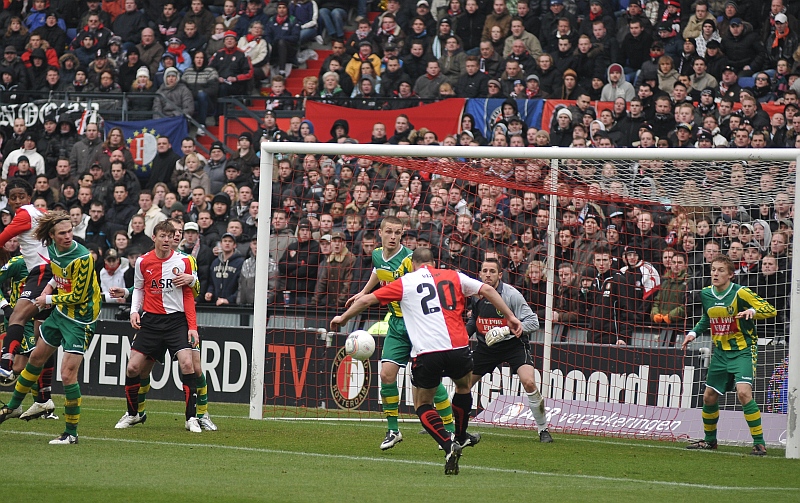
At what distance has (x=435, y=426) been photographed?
356 inches

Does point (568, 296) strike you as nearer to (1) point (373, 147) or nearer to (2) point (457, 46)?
(1) point (373, 147)

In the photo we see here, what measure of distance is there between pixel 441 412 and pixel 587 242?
4770 mm

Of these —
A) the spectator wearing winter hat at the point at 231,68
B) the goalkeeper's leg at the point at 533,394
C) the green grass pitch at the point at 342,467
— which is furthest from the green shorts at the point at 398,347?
the spectator wearing winter hat at the point at 231,68

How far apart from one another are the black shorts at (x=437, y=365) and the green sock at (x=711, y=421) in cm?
346

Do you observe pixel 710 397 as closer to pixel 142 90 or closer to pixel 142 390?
pixel 142 390

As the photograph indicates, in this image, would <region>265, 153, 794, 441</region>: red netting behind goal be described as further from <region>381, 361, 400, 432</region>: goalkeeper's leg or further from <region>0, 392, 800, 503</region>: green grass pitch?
<region>381, 361, 400, 432</region>: goalkeeper's leg

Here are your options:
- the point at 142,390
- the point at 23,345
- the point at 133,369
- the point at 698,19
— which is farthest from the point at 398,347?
the point at 698,19

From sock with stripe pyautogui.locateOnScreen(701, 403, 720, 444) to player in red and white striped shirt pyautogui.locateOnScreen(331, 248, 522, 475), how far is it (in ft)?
10.5

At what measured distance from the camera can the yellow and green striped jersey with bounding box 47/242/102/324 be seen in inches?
411

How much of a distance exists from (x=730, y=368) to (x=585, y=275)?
3037 mm

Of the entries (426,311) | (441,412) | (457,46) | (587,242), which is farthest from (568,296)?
(457,46)

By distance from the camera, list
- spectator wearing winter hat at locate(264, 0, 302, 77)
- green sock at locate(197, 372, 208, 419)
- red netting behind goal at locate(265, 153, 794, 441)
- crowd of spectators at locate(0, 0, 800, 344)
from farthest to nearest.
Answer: spectator wearing winter hat at locate(264, 0, 302, 77)
crowd of spectators at locate(0, 0, 800, 344)
red netting behind goal at locate(265, 153, 794, 441)
green sock at locate(197, 372, 208, 419)

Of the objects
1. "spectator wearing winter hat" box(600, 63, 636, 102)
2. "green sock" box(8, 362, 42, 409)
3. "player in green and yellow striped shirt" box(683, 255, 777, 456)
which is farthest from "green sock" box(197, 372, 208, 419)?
"spectator wearing winter hat" box(600, 63, 636, 102)

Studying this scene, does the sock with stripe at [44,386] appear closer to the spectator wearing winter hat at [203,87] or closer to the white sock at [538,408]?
the white sock at [538,408]
